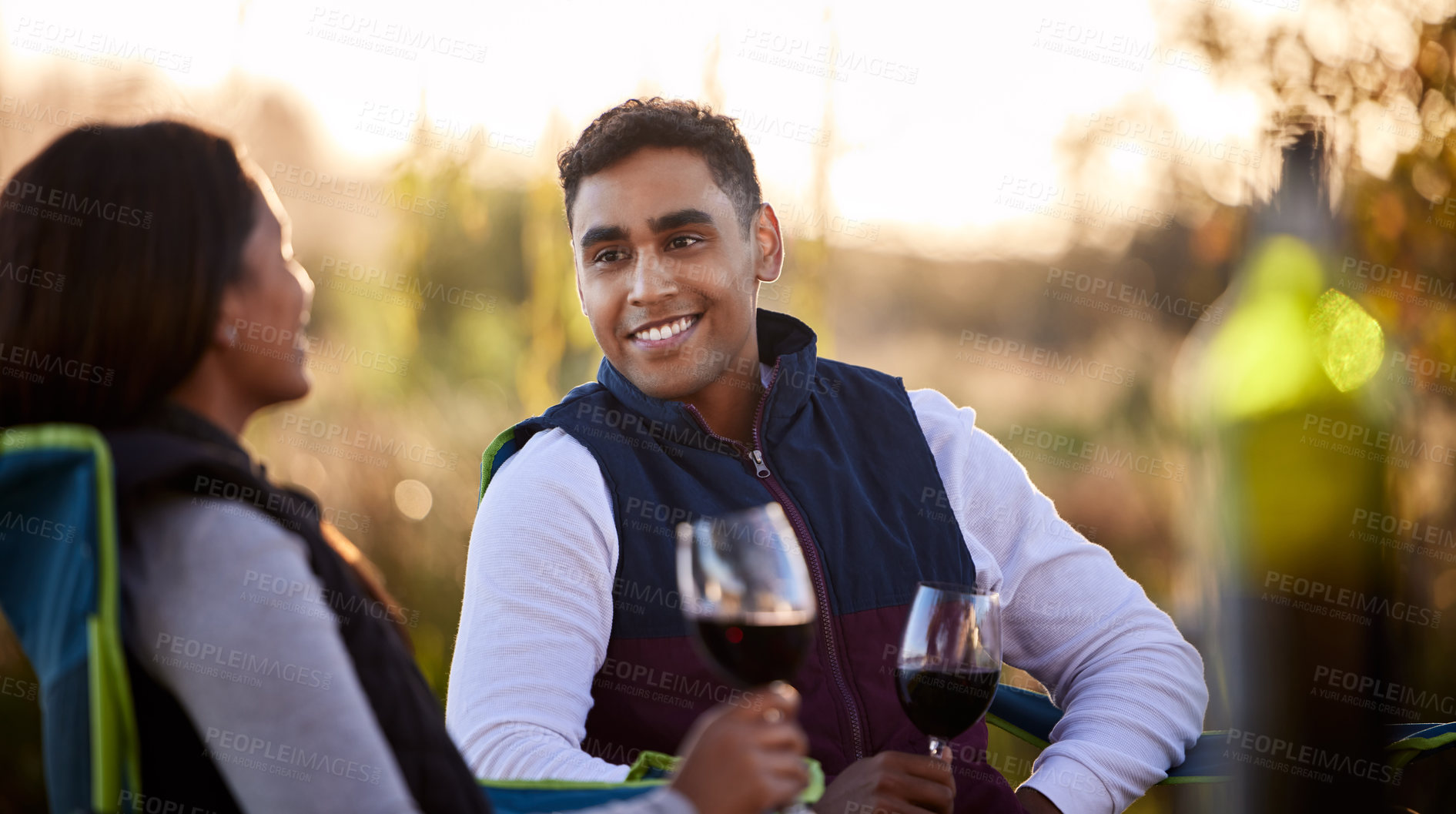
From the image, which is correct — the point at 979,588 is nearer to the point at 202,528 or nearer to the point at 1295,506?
the point at 1295,506

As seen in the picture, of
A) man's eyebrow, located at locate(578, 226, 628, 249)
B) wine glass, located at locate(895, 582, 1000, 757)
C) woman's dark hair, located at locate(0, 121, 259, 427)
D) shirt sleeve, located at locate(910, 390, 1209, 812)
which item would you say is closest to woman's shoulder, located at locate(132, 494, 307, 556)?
woman's dark hair, located at locate(0, 121, 259, 427)

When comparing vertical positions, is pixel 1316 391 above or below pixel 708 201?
below

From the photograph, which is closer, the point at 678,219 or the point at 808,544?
the point at 808,544

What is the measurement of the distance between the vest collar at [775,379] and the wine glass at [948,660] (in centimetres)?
70

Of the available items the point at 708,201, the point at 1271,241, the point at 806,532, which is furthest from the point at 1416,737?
the point at 708,201

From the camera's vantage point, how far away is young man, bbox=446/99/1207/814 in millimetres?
1827

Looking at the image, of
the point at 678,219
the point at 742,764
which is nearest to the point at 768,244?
the point at 678,219

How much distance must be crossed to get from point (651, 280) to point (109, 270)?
1163 millimetres

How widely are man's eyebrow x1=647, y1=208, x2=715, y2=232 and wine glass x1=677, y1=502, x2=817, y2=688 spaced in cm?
112

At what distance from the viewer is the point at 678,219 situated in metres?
2.22

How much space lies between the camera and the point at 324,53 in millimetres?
4168

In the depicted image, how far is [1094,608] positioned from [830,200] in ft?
7.12

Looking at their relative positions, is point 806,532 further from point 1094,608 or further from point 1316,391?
point 1316,391

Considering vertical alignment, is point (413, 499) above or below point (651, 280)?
below
